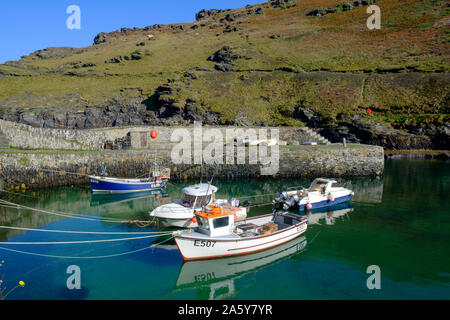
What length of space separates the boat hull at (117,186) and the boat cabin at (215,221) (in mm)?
15776

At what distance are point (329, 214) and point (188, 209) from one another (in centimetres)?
969

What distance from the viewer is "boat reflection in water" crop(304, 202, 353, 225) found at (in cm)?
2089

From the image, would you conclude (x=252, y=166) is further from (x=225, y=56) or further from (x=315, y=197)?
(x=225, y=56)

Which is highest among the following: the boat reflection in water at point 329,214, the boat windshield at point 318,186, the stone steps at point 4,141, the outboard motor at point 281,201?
the stone steps at point 4,141

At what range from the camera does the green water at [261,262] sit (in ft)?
39.5

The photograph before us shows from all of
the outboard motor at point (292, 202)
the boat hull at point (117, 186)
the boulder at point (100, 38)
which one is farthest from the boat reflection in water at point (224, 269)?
→ the boulder at point (100, 38)

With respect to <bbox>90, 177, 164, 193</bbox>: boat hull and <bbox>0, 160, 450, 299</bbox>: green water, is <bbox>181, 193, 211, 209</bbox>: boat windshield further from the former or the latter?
<bbox>90, 177, 164, 193</bbox>: boat hull

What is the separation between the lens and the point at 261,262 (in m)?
14.7

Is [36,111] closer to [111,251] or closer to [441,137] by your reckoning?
[111,251]

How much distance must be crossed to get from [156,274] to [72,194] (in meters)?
18.2

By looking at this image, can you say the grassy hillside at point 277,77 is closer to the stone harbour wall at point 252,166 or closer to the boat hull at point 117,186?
the stone harbour wall at point 252,166

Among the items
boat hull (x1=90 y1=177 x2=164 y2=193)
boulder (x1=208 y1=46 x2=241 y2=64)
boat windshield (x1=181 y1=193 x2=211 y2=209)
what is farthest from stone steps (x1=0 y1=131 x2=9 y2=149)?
boulder (x1=208 y1=46 x2=241 y2=64)
